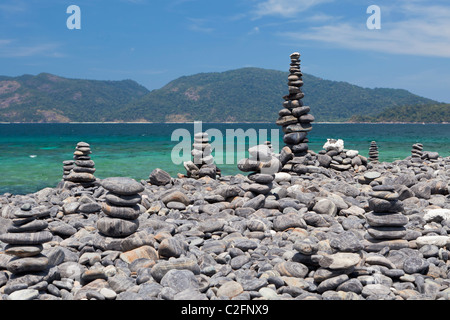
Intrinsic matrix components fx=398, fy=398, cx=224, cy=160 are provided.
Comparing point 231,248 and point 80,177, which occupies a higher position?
point 80,177

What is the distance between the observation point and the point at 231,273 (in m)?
6.75

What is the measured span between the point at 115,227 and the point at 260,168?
5.21 m

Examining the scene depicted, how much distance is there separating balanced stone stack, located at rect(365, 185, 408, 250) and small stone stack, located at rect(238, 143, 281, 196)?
3.82 m

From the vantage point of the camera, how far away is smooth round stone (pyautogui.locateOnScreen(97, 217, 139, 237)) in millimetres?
8250

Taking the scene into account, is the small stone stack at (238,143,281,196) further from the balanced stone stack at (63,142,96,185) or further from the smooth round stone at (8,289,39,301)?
the balanced stone stack at (63,142,96,185)

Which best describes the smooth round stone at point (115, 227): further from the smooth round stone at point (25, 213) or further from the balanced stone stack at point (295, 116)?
the balanced stone stack at point (295, 116)

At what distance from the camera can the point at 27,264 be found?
638 centimetres

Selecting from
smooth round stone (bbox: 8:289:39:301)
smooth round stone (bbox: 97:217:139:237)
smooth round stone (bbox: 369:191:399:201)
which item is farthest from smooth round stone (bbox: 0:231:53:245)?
smooth round stone (bbox: 369:191:399:201)

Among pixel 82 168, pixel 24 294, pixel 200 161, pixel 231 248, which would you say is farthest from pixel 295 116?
pixel 24 294

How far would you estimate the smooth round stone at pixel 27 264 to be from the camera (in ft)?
20.9

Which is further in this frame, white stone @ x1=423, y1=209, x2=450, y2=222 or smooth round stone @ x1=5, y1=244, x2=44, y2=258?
white stone @ x1=423, y1=209, x2=450, y2=222

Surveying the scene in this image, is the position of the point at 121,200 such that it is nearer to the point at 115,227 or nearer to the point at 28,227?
the point at 115,227
